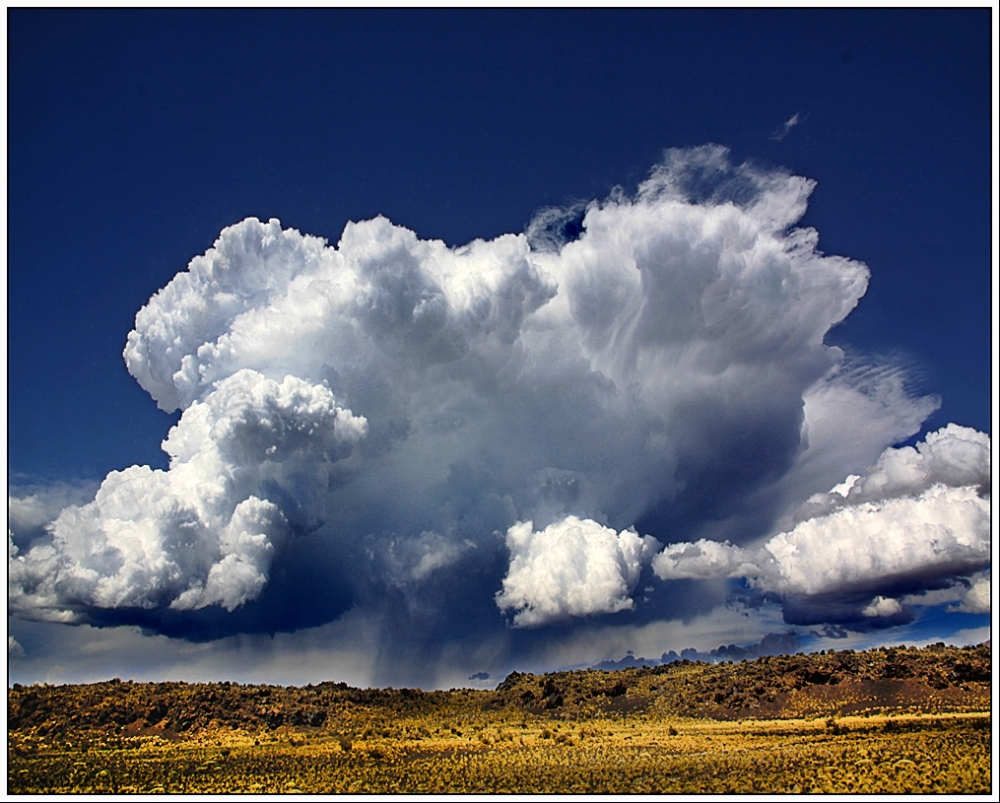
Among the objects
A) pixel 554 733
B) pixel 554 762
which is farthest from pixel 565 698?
pixel 554 762

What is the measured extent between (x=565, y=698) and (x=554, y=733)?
2486 cm

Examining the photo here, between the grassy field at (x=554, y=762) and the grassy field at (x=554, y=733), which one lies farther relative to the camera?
the grassy field at (x=554, y=733)

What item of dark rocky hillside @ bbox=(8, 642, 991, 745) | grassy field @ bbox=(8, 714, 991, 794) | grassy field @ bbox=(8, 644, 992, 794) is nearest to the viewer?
grassy field @ bbox=(8, 714, 991, 794)

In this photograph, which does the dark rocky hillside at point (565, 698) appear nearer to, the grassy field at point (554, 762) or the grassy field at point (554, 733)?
the grassy field at point (554, 733)

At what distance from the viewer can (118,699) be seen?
6875cm

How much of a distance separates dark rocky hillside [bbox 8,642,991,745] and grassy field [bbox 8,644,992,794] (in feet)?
0.77

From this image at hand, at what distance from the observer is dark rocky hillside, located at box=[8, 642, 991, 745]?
65.1 metres

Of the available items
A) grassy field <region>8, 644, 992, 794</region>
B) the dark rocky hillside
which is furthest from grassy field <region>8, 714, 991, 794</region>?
the dark rocky hillside

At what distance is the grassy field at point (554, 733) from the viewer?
42.8 m

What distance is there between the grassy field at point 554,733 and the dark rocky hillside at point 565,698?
23 centimetres

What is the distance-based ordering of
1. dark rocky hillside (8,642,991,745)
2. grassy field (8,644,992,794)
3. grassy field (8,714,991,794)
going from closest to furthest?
grassy field (8,714,991,794)
grassy field (8,644,992,794)
dark rocky hillside (8,642,991,745)

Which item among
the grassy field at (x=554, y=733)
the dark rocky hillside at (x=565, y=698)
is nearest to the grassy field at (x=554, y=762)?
the grassy field at (x=554, y=733)

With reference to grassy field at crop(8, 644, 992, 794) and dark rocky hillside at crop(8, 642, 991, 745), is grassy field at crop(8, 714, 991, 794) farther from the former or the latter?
dark rocky hillside at crop(8, 642, 991, 745)

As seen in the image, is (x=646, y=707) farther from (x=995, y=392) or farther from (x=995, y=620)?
(x=995, y=392)
